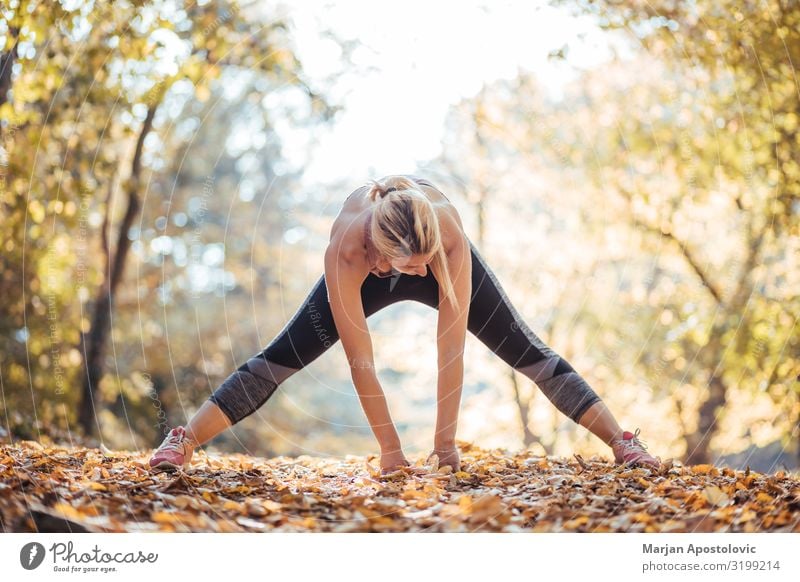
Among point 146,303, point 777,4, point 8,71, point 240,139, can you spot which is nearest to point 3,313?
point 8,71

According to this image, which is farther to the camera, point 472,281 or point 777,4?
point 777,4

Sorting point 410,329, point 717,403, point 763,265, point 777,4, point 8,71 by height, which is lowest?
point 717,403

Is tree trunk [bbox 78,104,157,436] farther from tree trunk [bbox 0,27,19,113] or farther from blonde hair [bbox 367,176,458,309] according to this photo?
blonde hair [bbox 367,176,458,309]

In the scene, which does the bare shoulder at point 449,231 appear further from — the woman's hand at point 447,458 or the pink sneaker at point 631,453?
the pink sneaker at point 631,453

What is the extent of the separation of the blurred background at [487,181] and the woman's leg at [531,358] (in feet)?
5.28

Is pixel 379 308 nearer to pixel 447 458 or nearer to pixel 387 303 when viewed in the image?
pixel 387 303

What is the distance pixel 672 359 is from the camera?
7.51 metres

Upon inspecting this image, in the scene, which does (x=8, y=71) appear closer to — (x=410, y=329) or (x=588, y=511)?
(x=588, y=511)

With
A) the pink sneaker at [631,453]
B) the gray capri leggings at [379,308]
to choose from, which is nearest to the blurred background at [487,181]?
the pink sneaker at [631,453]

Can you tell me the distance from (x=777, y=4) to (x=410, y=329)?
5.67m

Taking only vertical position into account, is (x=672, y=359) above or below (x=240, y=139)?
below

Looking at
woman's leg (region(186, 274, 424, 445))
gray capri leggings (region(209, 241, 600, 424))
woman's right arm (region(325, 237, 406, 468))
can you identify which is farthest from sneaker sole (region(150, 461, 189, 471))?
woman's right arm (region(325, 237, 406, 468))

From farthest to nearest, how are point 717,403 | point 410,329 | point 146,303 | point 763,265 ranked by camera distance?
1. point 146,303
2. point 410,329
3. point 717,403
4. point 763,265

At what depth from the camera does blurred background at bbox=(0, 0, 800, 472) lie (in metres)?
5.23
